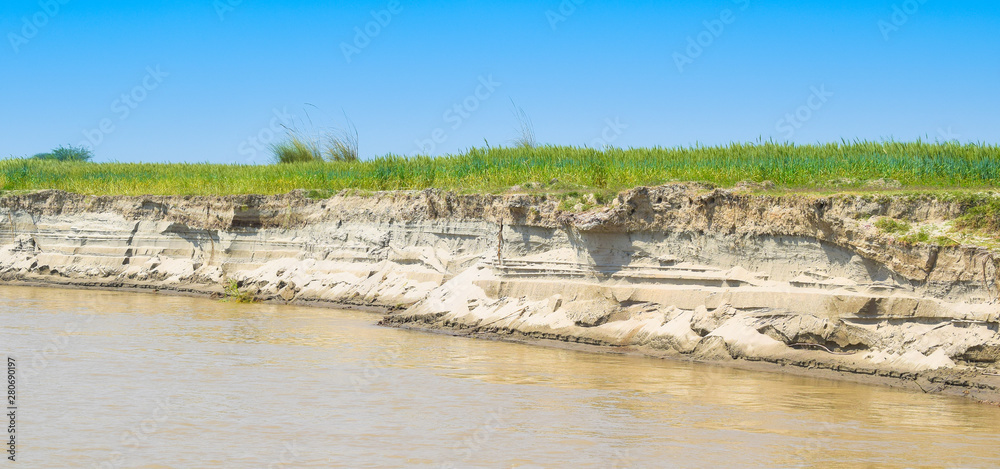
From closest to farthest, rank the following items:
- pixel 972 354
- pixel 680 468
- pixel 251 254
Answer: pixel 680 468
pixel 972 354
pixel 251 254

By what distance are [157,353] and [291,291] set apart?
256 inches

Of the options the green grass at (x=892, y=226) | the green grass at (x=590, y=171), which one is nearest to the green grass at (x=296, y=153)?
the green grass at (x=590, y=171)

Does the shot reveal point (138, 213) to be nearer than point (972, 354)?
No

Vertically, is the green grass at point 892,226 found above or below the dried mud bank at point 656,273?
above

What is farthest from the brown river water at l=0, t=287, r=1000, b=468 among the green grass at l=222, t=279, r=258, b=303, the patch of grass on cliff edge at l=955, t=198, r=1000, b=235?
the green grass at l=222, t=279, r=258, b=303

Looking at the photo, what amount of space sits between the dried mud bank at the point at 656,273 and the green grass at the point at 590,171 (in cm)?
101

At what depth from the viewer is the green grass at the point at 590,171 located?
12344 mm

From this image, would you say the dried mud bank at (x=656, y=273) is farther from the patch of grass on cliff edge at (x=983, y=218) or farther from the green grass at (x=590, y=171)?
the green grass at (x=590, y=171)

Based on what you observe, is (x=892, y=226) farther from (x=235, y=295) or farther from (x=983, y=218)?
(x=235, y=295)

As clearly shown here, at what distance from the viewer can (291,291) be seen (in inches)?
683

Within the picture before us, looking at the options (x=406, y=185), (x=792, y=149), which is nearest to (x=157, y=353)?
(x=406, y=185)

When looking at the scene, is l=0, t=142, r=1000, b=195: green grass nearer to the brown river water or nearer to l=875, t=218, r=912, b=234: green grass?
l=875, t=218, r=912, b=234: green grass

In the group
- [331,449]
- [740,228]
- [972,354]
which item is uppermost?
[740,228]

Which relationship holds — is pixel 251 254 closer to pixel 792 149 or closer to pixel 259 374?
pixel 259 374
